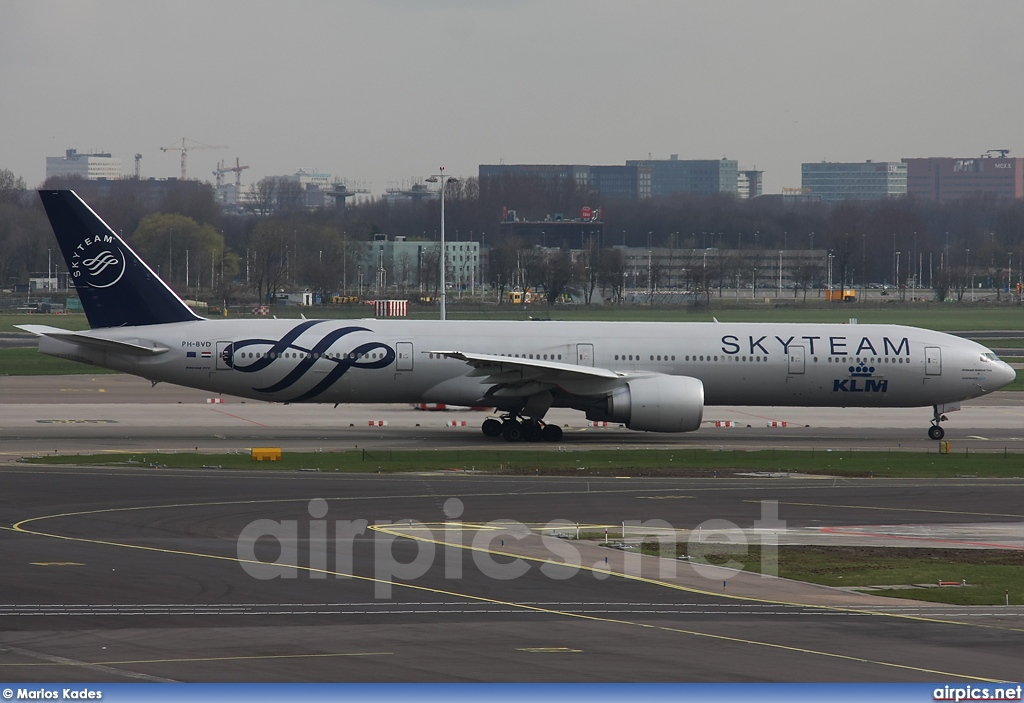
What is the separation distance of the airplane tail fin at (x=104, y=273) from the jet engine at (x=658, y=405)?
14.7 m

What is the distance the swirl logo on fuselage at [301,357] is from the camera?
131ft

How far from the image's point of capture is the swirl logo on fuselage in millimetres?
39781

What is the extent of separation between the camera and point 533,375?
129 feet

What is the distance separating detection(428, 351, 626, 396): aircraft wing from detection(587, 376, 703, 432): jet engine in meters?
0.65

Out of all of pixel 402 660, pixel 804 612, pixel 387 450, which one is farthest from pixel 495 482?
pixel 402 660

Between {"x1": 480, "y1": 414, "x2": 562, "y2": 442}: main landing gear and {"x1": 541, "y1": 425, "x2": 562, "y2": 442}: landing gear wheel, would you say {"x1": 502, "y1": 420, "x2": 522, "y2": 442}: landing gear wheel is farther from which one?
{"x1": 541, "y1": 425, "x2": 562, "y2": 442}: landing gear wheel

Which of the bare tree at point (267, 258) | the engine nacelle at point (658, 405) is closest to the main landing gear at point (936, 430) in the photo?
the engine nacelle at point (658, 405)

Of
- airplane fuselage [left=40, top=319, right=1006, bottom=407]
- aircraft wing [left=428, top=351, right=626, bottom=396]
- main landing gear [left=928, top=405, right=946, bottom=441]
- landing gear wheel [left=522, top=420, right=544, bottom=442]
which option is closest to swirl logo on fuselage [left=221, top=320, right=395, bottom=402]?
airplane fuselage [left=40, top=319, right=1006, bottom=407]

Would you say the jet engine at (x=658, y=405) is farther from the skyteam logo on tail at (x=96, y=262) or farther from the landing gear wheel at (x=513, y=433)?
the skyteam logo on tail at (x=96, y=262)

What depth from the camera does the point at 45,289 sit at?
16000cm

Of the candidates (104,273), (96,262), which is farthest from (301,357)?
(96,262)

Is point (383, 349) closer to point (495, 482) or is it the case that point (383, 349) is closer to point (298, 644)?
point (495, 482)

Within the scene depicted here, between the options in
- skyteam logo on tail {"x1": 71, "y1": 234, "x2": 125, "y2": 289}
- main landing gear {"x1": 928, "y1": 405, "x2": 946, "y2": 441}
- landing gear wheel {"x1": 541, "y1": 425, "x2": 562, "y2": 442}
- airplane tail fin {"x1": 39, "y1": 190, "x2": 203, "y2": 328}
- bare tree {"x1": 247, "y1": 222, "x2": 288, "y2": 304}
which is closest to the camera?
airplane tail fin {"x1": 39, "y1": 190, "x2": 203, "y2": 328}

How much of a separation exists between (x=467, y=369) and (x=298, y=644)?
2503 cm
